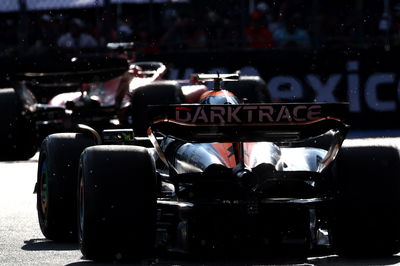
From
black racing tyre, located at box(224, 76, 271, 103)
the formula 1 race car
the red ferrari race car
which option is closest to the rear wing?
the formula 1 race car

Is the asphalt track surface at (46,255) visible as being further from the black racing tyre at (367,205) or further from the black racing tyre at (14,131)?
the black racing tyre at (14,131)

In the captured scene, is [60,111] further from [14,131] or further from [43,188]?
[43,188]

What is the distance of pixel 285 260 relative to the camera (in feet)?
23.8

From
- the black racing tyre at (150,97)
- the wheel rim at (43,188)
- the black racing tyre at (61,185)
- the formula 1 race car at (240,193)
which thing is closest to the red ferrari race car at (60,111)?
the black racing tyre at (150,97)

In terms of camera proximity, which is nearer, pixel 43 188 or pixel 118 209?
pixel 118 209

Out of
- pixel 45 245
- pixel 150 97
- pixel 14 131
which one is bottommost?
pixel 14 131

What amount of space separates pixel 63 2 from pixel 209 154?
47.1 ft

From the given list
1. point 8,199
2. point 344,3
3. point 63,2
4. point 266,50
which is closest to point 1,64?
point 63,2

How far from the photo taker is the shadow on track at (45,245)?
8.15 m

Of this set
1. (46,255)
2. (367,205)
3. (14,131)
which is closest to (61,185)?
(46,255)

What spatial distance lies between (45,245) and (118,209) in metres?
1.45

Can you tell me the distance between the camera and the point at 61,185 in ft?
27.2

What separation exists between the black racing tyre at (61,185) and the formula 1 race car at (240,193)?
62 cm

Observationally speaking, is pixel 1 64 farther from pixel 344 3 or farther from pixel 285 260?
pixel 285 260
